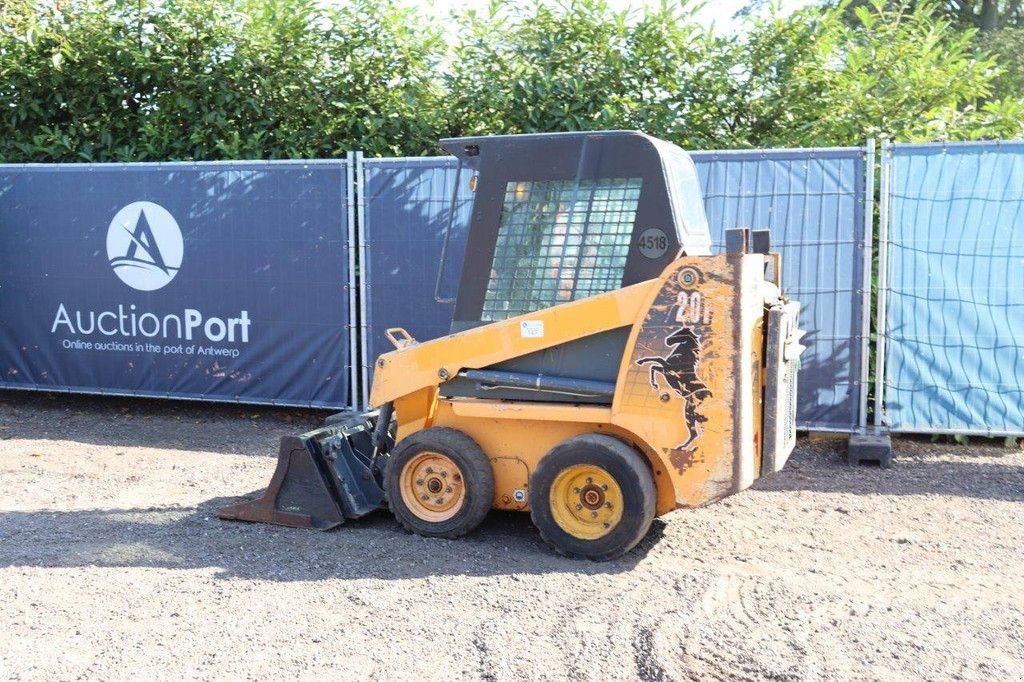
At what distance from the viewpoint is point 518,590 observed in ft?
17.1

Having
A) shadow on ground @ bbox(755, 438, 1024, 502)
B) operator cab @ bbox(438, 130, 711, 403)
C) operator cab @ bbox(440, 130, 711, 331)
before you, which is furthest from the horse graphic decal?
shadow on ground @ bbox(755, 438, 1024, 502)

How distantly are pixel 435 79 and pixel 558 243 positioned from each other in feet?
19.1

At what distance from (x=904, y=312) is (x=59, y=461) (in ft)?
21.3

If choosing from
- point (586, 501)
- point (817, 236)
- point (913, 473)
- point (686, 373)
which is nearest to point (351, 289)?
point (817, 236)

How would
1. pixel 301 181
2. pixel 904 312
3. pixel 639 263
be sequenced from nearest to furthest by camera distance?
pixel 639 263
pixel 904 312
pixel 301 181

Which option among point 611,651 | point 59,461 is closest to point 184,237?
point 59,461

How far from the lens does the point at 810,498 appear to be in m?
7.12

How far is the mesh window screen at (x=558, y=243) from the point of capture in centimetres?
561

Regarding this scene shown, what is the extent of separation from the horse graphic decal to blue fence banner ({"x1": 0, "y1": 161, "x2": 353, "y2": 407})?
14.3 feet

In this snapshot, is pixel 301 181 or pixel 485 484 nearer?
pixel 485 484

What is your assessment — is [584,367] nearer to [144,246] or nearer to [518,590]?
[518,590]

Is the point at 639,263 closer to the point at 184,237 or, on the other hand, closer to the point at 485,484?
the point at 485,484

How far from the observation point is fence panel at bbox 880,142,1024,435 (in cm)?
784

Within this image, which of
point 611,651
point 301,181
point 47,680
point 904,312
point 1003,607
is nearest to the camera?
point 47,680
